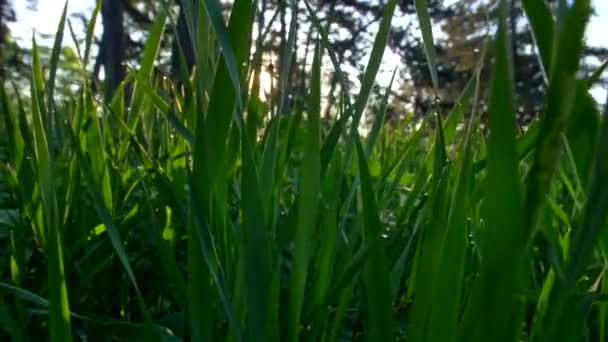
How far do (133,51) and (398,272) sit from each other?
1888 cm

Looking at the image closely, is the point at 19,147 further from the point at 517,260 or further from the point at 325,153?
the point at 517,260

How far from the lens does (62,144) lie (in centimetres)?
113

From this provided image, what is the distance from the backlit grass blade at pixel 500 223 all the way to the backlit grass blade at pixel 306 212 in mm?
141

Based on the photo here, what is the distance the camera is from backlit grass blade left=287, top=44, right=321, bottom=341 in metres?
0.49

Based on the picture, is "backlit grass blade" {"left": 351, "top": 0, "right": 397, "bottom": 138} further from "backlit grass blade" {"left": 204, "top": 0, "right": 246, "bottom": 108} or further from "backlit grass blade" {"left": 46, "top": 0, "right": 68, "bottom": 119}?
"backlit grass blade" {"left": 46, "top": 0, "right": 68, "bottom": 119}

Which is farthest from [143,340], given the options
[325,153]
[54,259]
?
[325,153]

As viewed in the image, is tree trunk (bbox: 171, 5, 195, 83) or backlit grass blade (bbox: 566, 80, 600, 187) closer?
backlit grass blade (bbox: 566, 80, 600, 187)

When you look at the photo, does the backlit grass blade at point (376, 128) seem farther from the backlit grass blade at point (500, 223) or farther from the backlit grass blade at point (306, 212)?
the backlit grass blade at point (500, 223)

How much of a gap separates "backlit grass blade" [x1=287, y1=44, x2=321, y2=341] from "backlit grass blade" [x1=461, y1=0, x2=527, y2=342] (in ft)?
0.46

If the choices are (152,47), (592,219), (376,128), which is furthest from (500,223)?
(152,47)

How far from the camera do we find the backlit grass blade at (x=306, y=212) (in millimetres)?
495

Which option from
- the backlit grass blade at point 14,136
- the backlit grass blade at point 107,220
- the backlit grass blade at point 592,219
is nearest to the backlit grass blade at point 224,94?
the backlit grass blade at point 107,220

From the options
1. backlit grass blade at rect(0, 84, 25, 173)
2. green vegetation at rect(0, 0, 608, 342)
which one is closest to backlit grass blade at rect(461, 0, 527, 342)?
green vegetation at rect(0, 0, 608, 342)

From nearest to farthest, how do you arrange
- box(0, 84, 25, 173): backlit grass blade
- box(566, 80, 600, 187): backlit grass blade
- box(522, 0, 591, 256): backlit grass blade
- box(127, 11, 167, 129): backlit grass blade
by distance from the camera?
box(522, 0, 591, 256): backlit grass blade, box(566, 80, 600, 187): backlit grass blade, box(127, 11, 167, 129): backlit grass blade, box(0, 84, 25, 173): backlit grass blade
